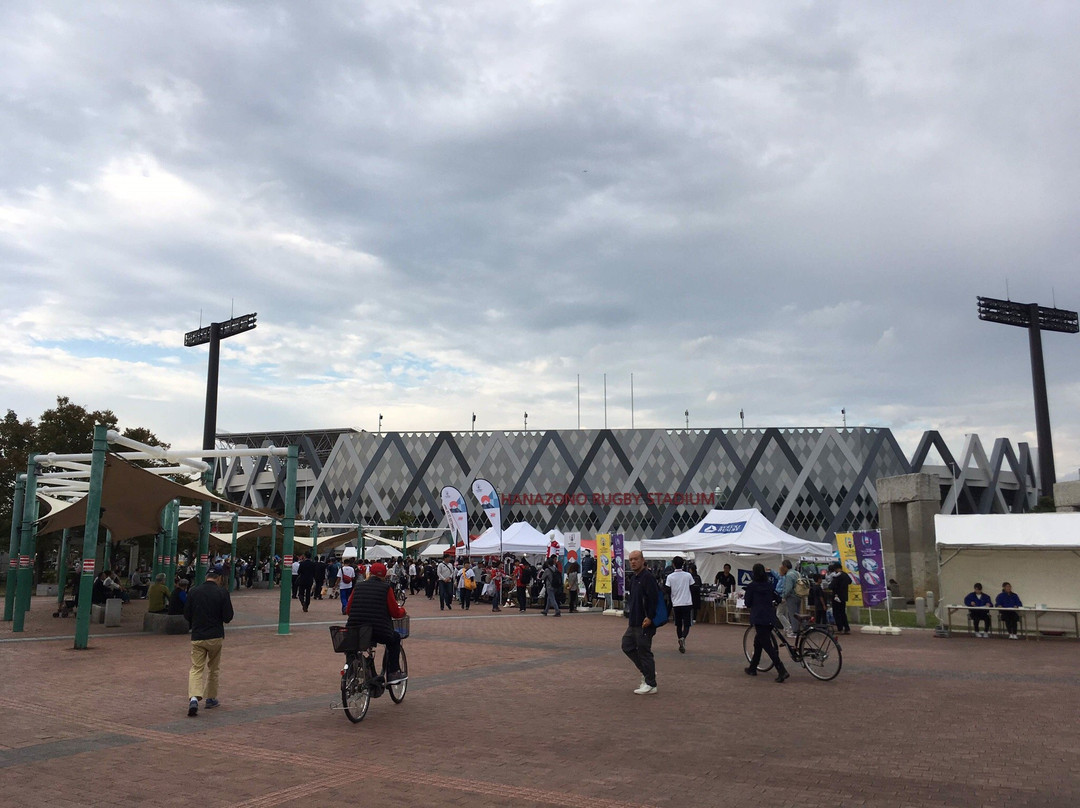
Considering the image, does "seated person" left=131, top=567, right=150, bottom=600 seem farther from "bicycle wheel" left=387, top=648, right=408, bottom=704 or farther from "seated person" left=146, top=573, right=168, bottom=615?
"bicycle wheel" left=387, top=648, right=408, bottom=704

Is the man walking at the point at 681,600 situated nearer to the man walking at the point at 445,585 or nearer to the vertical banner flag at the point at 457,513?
the man walking at the point at 445,585

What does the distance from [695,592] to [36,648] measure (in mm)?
13184

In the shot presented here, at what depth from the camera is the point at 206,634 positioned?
843 centimetres

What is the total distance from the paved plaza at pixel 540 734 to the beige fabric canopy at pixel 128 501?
4136mm

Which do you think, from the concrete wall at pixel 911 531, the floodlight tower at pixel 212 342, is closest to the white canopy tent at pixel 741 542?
the concrete wall at pixel 911 531

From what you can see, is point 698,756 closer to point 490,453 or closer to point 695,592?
point 695,592

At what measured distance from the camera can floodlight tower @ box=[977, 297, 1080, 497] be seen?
218ft

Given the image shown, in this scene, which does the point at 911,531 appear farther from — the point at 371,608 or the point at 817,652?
the point at 371,608

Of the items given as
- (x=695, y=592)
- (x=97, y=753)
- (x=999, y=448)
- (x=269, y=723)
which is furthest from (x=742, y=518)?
(x=999, y=448)

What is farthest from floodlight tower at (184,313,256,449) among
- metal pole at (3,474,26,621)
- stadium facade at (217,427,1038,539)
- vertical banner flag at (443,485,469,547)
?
metal pole at (3,474,26,621)

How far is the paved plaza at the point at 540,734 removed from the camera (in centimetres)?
564

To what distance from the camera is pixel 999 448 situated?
7556 centimetres

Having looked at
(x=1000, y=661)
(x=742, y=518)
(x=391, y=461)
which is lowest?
(x=1000, y=661)

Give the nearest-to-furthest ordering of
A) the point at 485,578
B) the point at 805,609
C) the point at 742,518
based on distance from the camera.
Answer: the point at 805,609, the point at 742,518, the point at 485,578
